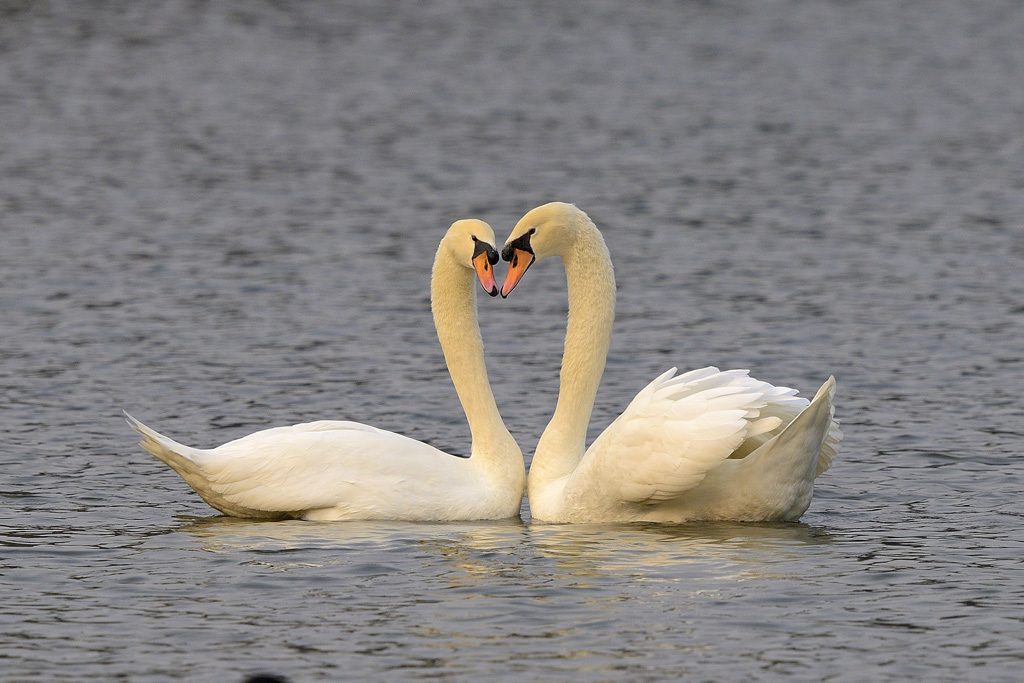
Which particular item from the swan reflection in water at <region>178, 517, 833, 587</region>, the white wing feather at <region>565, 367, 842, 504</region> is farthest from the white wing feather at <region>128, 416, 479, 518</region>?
the white wing feather at <region>565, 367, 842, 504</region>

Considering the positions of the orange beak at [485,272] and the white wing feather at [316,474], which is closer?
the white wing feather at [316,474]

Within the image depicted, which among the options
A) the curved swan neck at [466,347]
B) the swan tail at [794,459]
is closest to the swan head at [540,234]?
the curved swan neck at [466,347]

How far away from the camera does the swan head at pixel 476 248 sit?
1087 cm

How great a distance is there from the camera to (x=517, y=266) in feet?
36.8

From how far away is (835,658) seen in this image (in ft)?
26.2

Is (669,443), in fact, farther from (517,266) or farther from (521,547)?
(517,266)

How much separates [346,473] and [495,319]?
25.8 feet

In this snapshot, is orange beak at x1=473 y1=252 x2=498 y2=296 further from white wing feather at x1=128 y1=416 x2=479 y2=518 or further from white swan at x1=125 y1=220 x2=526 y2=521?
white wing feather at x1=128 y1=416 x2=479 y2=518

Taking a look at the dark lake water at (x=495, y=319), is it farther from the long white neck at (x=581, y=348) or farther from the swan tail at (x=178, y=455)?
the long white neck at (x=581, y=348)

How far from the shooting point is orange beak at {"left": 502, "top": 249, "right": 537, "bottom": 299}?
36.4 ft

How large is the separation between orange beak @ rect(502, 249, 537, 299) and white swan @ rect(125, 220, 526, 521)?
246 mm

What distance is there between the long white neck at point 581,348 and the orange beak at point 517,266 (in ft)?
1.07

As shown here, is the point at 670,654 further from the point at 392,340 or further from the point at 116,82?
the point at 116,82

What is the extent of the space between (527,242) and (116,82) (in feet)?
86.2
